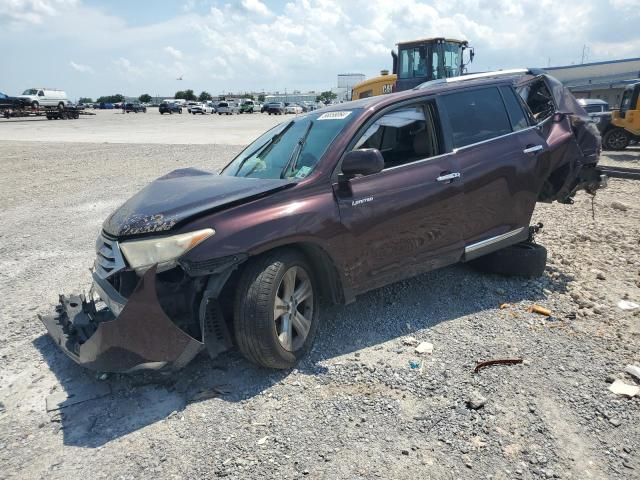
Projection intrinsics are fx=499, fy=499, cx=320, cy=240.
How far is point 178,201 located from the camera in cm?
348

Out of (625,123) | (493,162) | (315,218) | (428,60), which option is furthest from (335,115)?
(625,123)

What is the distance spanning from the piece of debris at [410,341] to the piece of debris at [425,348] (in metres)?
0.05

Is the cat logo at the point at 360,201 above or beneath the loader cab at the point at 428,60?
beneath

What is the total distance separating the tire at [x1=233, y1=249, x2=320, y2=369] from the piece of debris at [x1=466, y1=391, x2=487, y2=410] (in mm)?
1197

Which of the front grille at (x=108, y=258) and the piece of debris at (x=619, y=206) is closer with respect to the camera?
the front grille at (x=108, y=258)

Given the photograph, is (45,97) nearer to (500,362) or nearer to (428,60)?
(428,60)

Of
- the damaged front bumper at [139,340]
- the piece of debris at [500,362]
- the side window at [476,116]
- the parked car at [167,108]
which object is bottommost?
the piece of debris at [500,362]

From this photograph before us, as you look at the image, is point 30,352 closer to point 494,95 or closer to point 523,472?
point 523,472

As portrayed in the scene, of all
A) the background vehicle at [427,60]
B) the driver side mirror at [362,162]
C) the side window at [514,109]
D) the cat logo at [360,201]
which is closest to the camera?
the driver side mirror at [362,162]

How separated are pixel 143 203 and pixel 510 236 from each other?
333cm

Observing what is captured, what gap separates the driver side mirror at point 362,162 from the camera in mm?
3553

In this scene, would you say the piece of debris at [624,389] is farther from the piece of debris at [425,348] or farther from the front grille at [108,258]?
the front grille at [108,258]

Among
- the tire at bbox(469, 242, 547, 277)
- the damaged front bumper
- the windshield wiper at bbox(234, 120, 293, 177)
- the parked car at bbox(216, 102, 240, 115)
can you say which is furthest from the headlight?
the parked car at bbox(216, 102, 240, 115)

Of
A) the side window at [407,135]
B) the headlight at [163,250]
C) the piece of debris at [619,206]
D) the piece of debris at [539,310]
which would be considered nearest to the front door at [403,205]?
the side window at [407,135]
